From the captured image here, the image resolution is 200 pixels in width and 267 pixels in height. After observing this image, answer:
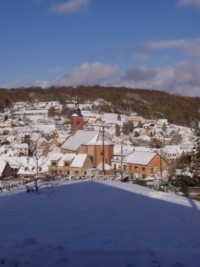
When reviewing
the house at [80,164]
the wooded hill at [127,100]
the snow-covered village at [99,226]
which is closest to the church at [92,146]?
the house at [80,164]

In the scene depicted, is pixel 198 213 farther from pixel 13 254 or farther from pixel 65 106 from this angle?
pixel 65 106

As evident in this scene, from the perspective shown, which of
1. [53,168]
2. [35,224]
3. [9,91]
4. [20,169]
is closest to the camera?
[35,224]

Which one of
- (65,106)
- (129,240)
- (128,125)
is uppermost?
(65,106)

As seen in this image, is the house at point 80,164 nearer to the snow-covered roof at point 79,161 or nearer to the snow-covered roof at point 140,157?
the snow-covered roof at point 79,161

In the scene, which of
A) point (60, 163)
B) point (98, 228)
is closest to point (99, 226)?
point (98, 228)

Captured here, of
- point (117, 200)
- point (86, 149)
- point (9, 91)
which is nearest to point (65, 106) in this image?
point (9, 91)

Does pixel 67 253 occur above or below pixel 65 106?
below

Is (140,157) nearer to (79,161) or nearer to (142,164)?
(142,164)

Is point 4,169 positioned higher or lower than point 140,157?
lower
